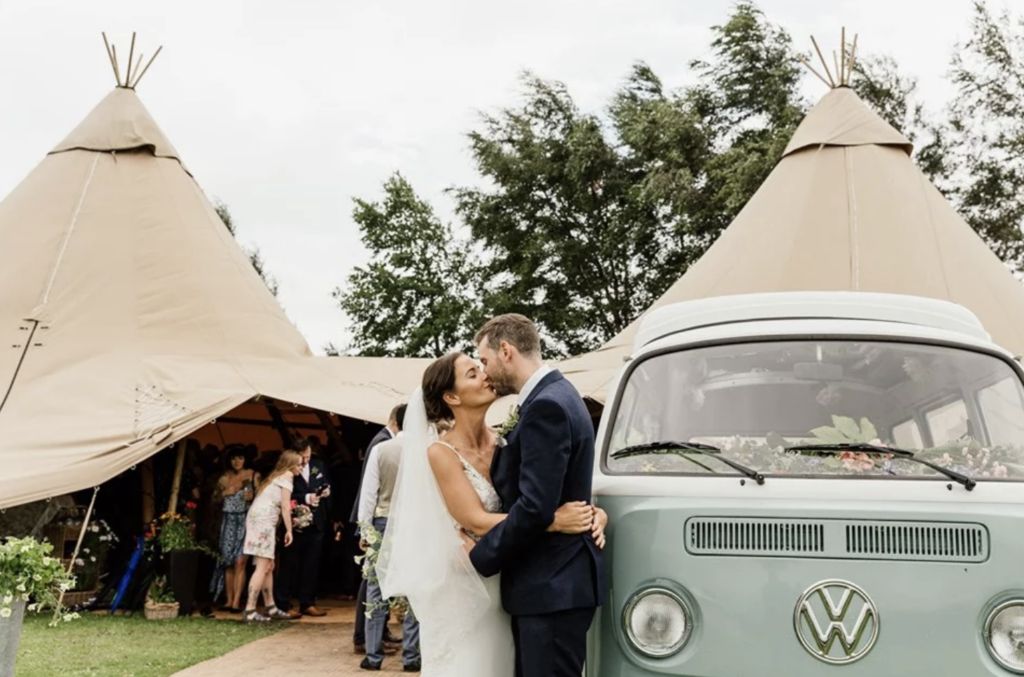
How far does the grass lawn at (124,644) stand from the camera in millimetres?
8438

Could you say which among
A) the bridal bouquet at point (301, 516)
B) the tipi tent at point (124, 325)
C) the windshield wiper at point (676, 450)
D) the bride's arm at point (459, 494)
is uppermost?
the tipi tent at point (124, 325)

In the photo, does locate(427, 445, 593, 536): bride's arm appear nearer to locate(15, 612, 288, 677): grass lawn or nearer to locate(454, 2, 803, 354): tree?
locate(15, 612, 288, 677): grass lawn

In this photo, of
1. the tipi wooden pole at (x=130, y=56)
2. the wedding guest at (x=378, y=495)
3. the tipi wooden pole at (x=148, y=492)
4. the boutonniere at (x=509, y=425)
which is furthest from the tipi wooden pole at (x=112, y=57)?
the boutonniere at (x=509, y=425)

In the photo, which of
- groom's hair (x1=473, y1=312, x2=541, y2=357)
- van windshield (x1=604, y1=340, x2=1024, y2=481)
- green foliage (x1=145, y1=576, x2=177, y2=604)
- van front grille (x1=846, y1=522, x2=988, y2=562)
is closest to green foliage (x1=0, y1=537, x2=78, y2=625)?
groom's hair (x1=473, y1=312, x2=541, y2=357)

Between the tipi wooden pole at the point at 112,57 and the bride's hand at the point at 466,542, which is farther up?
the tipi wooden pole at the point at 112,57

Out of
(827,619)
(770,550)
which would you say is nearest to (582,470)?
(770,550)

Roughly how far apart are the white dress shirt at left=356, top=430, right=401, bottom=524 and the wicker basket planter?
3914 mm

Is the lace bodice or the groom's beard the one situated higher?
the groom's beard

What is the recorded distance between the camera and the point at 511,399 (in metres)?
13.9

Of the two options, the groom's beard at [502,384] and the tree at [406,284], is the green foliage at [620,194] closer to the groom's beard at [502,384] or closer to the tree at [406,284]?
the tree at [406,284]

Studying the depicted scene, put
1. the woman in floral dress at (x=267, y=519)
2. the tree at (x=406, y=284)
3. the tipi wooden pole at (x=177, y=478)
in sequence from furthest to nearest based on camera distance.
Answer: the tree at (x=406, y=284), the tipi wooden pole at (x=177, y=478), the woman in floral dress at (x=267, y=519)

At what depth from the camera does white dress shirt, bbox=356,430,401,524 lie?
866 cm

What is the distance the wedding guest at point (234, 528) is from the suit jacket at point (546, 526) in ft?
26.3

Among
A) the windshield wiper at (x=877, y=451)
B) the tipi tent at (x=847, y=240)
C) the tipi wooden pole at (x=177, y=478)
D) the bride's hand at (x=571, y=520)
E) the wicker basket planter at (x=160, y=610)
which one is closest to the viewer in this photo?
the windshield wiper at (x=877, y=451)
